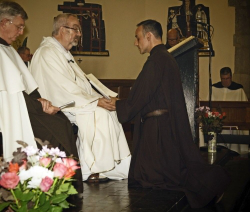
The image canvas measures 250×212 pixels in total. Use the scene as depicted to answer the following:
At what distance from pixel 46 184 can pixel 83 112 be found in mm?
3279

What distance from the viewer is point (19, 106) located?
4.86m

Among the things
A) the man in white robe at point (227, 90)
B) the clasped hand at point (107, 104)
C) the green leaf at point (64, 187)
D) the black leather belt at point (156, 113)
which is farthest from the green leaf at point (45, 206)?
the man in white robe at point (227, 90)

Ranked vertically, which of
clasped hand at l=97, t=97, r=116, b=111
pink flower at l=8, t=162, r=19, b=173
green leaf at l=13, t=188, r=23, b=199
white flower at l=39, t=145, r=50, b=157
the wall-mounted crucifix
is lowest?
green leaf at l=13, t=188, r=23, b=199

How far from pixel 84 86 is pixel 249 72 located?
8.89 metres

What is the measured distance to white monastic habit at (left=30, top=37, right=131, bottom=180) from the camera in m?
6.04

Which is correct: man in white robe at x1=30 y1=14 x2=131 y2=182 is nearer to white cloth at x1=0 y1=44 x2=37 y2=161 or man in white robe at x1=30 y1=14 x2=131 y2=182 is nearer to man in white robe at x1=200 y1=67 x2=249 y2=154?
white cloth at x1=0 y1=44 x2=37 y2=161

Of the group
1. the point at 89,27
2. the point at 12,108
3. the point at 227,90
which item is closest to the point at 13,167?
the point at 12,108

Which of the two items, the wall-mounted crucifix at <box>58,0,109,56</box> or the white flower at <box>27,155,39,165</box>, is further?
the wall-mounted crucifix at <box>58,0,109,56</box>

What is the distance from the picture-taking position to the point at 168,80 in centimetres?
578

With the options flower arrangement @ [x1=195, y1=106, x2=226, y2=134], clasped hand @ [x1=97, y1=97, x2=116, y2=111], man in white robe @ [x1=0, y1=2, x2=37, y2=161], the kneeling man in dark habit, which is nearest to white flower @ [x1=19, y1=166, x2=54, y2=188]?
man in white robe @ [x1=0, y1=2, x2=37, y2=161]

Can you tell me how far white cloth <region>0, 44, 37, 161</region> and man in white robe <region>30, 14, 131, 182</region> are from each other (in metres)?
1.11

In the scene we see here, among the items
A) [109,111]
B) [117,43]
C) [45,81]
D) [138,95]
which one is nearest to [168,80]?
[138,95]

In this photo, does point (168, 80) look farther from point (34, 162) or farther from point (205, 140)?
point (205, 140)

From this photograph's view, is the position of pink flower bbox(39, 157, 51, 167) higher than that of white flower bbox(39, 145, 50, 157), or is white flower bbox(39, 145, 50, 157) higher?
white flower bbox(39, 145, 50, 157)
